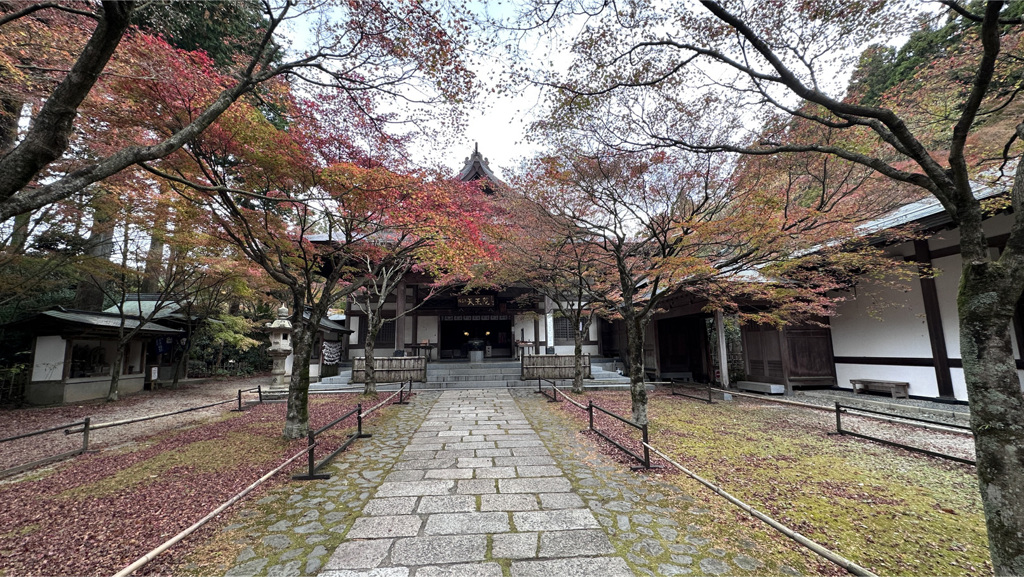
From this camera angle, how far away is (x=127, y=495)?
4.53m

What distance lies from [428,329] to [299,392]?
12.6m

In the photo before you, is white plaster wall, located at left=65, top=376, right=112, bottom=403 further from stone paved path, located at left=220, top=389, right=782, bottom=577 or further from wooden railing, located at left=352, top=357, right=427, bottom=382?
stone paved path, located at left=220, top=389, right=782, bottom=577

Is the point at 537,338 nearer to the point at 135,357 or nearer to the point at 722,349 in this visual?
the point at 722,349

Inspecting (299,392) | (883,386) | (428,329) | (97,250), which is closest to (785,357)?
(883,386)

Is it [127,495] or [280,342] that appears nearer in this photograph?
[127,495]

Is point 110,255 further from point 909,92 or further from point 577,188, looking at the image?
point 909,92

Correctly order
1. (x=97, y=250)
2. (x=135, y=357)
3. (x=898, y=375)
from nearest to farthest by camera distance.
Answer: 1. (x=898, y=375)
2. (x=97, y=250)
3. (x=135, y=357)

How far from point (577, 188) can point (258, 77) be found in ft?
19.2

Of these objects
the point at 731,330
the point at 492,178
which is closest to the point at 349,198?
the point at 492,178

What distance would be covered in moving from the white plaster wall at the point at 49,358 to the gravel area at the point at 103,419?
1336 millimetres

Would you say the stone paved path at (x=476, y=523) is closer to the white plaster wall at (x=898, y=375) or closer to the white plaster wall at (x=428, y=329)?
the white plaster wall at (x=898, y=375)

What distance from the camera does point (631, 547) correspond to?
319cm

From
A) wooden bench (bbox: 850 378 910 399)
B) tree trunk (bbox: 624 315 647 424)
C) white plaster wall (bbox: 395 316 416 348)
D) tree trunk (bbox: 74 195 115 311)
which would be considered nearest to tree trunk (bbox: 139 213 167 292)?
tree trunk (bbox: 74 195 115 311)

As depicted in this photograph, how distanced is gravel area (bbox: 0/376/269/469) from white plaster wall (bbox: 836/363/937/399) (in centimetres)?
1885
